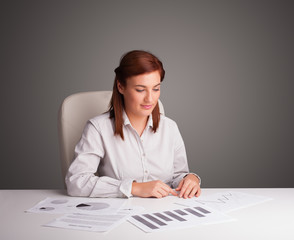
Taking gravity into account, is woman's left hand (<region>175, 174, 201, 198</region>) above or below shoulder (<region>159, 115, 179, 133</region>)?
below

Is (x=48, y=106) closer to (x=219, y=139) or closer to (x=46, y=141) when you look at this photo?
(x=46, y=141)

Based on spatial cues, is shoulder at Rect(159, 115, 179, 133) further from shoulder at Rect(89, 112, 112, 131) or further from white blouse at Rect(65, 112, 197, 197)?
shoulder at Rect(89, 112, 112, 131)

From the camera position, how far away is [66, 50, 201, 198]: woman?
6.07 ft

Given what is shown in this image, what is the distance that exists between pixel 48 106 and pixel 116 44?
0.84 m

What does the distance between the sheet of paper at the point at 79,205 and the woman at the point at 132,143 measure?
74 millimetres

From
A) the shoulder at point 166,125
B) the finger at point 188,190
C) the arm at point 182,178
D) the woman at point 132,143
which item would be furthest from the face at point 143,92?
the finger at point 188,190

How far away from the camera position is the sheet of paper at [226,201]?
1.59m

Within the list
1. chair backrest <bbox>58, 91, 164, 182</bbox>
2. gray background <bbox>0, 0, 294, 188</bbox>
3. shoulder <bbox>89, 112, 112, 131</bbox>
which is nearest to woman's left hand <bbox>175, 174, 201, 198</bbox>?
shoulder <bbox>89, 112, 112, 131</bbox>

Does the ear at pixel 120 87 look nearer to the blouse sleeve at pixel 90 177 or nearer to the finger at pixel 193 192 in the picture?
the blouse sleeve at pixel 90 177

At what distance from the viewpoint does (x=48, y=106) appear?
12.4 ft

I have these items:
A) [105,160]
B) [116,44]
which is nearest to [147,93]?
[105,160]

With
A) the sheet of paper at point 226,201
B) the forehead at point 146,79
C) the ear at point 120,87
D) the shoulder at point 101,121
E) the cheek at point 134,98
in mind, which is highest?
the forehead at point 146,79

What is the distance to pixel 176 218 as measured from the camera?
1437mm

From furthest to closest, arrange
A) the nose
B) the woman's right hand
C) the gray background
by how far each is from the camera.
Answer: the gray background
the nose
the woman's right hand
